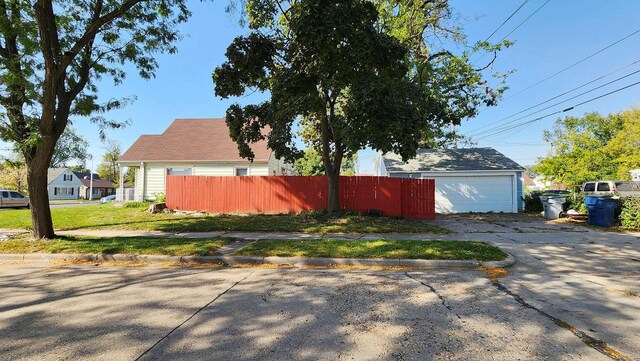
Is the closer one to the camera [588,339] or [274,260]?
[588,339]

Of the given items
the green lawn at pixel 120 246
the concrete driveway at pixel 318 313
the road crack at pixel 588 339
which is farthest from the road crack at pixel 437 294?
the green lawn at pixel 120 246

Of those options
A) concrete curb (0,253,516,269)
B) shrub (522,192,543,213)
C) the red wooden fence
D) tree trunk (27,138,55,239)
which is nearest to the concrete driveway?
concrete curb (0,253,516,269)

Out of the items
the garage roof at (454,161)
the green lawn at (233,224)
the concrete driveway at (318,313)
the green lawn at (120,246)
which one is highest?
the garage roof at (454,161)

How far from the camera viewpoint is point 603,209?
12578 millimetres

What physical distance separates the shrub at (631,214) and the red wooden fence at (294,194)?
6834 mm

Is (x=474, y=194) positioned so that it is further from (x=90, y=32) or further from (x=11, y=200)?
(x=11, y=200)

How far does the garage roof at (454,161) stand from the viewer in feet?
62.9

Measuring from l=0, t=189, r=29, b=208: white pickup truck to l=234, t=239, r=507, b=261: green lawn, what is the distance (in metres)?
26.7

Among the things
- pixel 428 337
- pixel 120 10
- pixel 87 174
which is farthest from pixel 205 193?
pixel 87 174

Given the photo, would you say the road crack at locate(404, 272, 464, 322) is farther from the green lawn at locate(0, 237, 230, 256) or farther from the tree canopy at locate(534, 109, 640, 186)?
the tree canopy at locate(534, 109, 640, 186)

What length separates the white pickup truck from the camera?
24125 mm

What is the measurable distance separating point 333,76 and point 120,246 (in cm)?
822

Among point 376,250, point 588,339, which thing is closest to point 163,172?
point 376,250

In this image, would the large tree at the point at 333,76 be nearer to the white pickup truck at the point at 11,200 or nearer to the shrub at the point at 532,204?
the shrub at the point at 532,204
